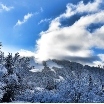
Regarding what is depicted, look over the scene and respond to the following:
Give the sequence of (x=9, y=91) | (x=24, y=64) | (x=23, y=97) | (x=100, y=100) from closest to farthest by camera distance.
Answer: (x=9, y=91) < (x=100, y=100) < (x=23, y=97) < (x=24, y=64)

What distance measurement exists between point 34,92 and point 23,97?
2.23m

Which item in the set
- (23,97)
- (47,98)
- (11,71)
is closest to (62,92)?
(47,98)

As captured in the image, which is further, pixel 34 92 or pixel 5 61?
pixel 34 92

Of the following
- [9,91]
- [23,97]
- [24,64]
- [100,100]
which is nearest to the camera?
[9,91]

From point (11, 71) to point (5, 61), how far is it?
4.98ft

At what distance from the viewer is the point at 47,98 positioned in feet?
141

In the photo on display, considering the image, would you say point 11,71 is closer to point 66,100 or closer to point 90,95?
point 66,100

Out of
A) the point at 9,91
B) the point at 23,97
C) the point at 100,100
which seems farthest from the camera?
the point at 23,97

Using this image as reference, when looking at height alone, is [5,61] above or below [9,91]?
above

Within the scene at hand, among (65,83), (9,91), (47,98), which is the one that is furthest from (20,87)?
(65,83)

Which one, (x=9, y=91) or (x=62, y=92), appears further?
(x=62, y=92)

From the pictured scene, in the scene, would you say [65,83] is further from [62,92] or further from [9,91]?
[9,91]

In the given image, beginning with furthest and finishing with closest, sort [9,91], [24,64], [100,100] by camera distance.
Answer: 1. [24,64]
2. [100,100]
3. [9,91]

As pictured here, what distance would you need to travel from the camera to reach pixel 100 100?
1599 inches
